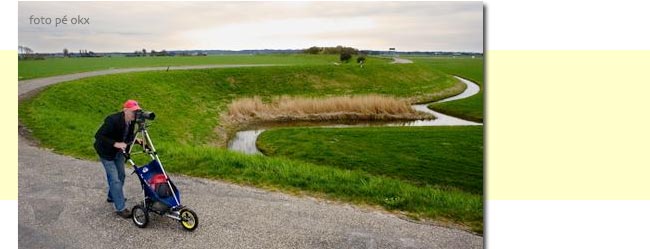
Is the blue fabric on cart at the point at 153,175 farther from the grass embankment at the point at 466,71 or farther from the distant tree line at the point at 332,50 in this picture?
the grass embankment at the point at 466,71

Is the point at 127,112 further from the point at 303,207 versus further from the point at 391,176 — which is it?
the point at 391,176

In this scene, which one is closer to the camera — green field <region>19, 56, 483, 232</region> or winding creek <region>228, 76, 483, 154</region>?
green field <region>19, 56, 483, 232</region>

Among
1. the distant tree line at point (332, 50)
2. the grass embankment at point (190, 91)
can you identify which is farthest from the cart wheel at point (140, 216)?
the distant tree line at point (332, 50)

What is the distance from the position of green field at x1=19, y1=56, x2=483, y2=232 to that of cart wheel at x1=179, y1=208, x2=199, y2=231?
5.39 feet

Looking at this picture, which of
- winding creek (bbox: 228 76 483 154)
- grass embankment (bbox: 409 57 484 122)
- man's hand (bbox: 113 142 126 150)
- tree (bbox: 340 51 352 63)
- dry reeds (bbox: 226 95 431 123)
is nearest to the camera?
man's hand (bbox: 113 142 126 150)

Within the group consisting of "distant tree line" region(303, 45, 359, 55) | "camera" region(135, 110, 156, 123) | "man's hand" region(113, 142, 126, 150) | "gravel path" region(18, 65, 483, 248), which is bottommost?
"gravel path" region(18, 65, 483, 248)

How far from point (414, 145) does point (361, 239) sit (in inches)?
163

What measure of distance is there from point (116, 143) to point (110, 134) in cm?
18

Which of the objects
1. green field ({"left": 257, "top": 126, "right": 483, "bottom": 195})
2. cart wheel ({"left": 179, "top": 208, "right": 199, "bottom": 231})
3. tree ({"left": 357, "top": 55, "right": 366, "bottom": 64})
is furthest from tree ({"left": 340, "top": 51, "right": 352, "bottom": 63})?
cart wheel ({"left": 179, "top": 208, "right": 199, "bottom": 231})

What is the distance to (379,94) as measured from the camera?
8336mm

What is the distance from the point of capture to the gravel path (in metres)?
4.80

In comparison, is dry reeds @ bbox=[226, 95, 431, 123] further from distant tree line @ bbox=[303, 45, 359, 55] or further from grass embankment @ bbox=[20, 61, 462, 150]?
distant tree line @ bbox=[303, 45, 359, 55]

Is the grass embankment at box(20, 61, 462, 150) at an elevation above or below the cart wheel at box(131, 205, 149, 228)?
above
